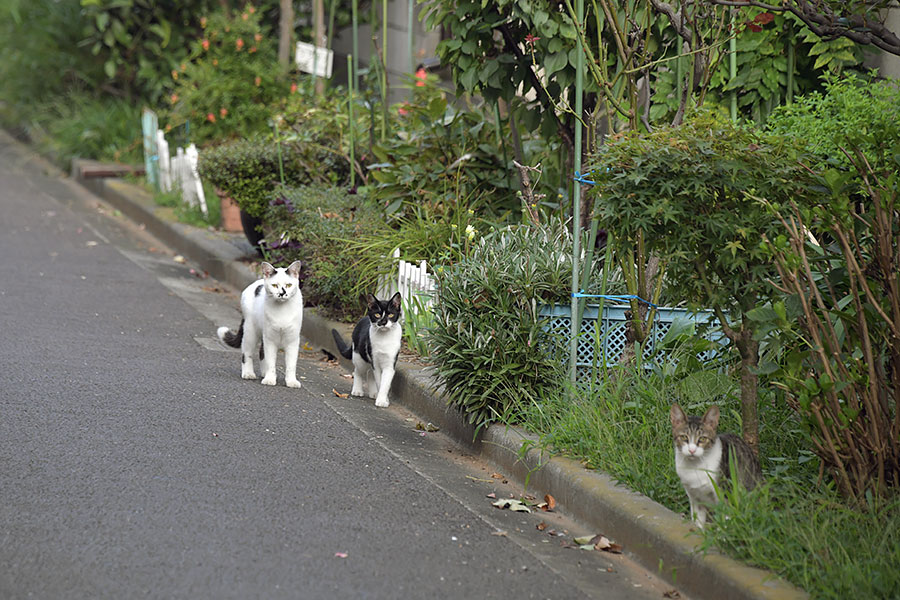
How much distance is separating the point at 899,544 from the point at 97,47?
14.5 meters

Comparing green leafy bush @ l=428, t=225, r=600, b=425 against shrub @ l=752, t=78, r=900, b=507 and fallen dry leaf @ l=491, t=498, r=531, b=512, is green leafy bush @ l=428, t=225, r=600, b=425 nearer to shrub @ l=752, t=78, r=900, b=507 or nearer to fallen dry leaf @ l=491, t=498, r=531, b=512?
fallen dry leaf @ l=491, t=498, r=531, b=512

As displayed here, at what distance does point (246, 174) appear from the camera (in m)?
10.0

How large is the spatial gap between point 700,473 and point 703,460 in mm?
50

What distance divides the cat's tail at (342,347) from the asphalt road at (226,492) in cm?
19

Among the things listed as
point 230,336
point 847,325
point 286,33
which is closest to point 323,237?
point 230,336

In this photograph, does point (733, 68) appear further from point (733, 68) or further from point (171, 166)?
point (171, 166)

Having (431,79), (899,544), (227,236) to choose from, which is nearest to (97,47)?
(227,236)

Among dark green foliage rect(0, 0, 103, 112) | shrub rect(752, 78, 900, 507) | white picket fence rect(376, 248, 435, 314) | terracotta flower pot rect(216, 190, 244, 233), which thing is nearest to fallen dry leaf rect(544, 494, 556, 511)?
shrub rect(752, 78, 900, 507)

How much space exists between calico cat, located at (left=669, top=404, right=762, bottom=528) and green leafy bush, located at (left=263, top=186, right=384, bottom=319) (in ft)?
12.7

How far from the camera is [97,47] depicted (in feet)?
52.3

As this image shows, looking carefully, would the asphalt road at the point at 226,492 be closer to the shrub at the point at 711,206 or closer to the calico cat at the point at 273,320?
the calico cat at the point at 273,320

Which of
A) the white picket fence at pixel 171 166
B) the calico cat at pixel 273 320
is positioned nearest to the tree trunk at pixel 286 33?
the white picket fence at pixel 171 166

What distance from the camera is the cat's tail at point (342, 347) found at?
7.31 metres

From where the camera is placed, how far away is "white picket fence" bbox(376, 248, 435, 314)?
725cm
